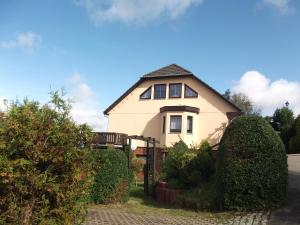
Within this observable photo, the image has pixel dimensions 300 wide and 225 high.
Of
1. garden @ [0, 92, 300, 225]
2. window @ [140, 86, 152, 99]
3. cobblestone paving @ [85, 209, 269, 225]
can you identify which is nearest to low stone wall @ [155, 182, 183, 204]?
garden @ [0, 92, 300, 225]

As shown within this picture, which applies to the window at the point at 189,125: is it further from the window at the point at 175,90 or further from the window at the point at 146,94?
the window at the point at 146,94

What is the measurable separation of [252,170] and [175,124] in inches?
802

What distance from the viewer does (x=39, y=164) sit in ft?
17.2

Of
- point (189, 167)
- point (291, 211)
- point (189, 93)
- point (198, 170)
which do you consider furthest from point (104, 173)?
point (189, 93)

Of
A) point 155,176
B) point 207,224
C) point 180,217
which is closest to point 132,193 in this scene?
point 155,176

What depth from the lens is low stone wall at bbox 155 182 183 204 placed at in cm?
1456

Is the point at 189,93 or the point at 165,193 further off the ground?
the point at 189,93

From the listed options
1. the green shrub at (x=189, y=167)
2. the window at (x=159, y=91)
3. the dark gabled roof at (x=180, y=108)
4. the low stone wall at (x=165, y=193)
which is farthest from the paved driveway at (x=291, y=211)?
the window at (x=159, y=91)

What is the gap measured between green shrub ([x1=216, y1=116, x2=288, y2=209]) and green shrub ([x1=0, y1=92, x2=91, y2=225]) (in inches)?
258

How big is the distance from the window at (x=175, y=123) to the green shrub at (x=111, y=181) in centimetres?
1663

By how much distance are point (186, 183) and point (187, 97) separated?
1773cm

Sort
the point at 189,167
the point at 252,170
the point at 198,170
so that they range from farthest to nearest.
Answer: the point at 189,167 → the point at 198,170 → the point at 252,170

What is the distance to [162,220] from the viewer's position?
34.0 feet

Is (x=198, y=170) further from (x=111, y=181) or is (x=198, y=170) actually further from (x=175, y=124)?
(x=175, y=124)
